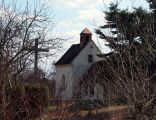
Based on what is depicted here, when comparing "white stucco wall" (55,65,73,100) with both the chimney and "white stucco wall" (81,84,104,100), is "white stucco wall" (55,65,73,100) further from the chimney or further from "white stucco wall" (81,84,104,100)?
the chimney

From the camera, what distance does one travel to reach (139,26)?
13570 millimetres

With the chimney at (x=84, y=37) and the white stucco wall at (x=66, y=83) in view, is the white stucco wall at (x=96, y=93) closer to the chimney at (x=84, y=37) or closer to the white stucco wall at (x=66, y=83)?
the white stucco wall at (x=66, y=83)

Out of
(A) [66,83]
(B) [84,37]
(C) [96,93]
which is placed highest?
(B) [84,37]

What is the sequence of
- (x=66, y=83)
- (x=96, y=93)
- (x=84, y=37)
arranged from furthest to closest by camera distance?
(x=84, y=37) → (x=96, y=93) → (x=66, y=83)

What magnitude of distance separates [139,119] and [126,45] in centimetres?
348

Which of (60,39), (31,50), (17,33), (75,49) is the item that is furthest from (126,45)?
(75,49)

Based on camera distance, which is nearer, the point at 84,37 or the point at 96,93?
the point at 96,93

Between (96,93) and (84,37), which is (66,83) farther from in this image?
(84,37)

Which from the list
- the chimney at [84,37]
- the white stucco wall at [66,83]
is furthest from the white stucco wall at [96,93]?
the chimney at [84,37]

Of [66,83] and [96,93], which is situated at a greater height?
[66,83]

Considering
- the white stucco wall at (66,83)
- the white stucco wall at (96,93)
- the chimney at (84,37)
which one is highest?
the chimney at (84,37)

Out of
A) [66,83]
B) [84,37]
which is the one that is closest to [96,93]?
[66,83]

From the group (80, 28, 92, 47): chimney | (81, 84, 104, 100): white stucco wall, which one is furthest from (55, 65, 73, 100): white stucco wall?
(80, 28, 92, 47): chimney

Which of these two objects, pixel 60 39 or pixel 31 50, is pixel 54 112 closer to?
pixel 31 50
